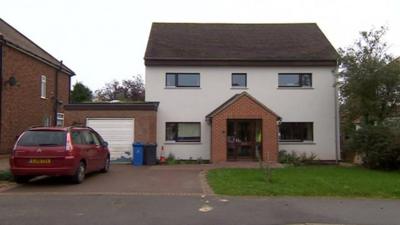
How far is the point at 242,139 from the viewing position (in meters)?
25.9

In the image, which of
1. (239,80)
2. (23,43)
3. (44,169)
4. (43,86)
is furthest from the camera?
(43,86)

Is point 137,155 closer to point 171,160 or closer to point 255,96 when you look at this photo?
point 171,160

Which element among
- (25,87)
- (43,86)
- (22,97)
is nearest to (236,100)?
(22,97)

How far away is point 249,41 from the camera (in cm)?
2936

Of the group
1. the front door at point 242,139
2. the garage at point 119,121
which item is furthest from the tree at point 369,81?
the garage at point 119,121

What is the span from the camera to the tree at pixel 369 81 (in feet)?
77.2

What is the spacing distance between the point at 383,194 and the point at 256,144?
12178 millimetres

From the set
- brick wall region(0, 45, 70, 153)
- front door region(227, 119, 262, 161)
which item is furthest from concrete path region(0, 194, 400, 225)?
brick wall region(0, 45, 70, 153)

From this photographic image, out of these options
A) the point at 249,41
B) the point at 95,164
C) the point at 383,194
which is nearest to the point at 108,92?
the point at 249,41

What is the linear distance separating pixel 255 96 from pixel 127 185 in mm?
13289

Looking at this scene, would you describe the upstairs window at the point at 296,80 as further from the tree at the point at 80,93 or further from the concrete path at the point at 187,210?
the tree at the point at 80,93

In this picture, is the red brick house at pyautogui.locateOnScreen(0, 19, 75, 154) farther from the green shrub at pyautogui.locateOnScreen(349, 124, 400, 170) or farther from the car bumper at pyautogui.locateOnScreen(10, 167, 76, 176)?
the green shrub at pyautogui.locateOnScreen(349, 124, 400, 170)

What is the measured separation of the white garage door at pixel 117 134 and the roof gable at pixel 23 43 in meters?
6.35

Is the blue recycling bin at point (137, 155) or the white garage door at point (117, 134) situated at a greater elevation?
the white garage door at point (117, 134)
